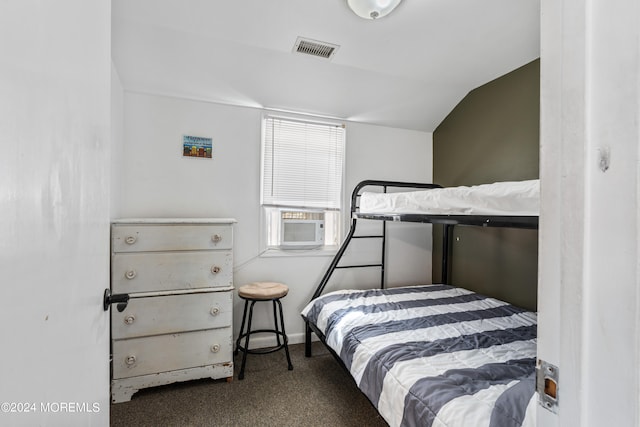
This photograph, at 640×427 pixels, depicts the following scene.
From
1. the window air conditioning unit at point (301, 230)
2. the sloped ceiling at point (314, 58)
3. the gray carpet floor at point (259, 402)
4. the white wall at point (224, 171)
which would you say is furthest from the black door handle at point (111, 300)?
the window air conditioning unit at point (301, 230)

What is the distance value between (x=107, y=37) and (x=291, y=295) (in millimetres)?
2405

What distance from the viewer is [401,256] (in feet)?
10.9

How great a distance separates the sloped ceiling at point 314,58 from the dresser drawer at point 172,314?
166 cm

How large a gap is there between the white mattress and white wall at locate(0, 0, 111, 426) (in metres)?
1.59

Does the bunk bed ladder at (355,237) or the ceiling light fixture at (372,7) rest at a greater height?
the ceiling light fixture at (372,7)

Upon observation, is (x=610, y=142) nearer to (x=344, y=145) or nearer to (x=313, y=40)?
(x=313, y=40)

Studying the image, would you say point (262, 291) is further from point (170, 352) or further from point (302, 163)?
point (302, 163)

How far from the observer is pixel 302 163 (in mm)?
2916

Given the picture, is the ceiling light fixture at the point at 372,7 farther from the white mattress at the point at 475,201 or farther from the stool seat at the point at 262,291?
the stool seat at the point at 262,291

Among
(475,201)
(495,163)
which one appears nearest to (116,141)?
(475,201)

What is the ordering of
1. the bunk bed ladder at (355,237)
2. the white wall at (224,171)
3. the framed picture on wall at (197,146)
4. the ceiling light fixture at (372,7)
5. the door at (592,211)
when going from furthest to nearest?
the bunk bed ladder at (355,237), the framed picture on wall at (197,146), the white wall at (224,171), the ceiling light fixture at (372,7), the door at (592,211)

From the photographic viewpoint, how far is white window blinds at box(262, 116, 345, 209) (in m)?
2.80

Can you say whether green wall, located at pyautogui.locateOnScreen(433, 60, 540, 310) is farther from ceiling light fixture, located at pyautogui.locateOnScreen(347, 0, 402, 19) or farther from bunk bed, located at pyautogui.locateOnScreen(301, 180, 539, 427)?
ceiling light fixture, located at pyautogui.locateOnScreen(347, 0, 402, 19)

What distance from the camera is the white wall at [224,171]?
94.8 inches
